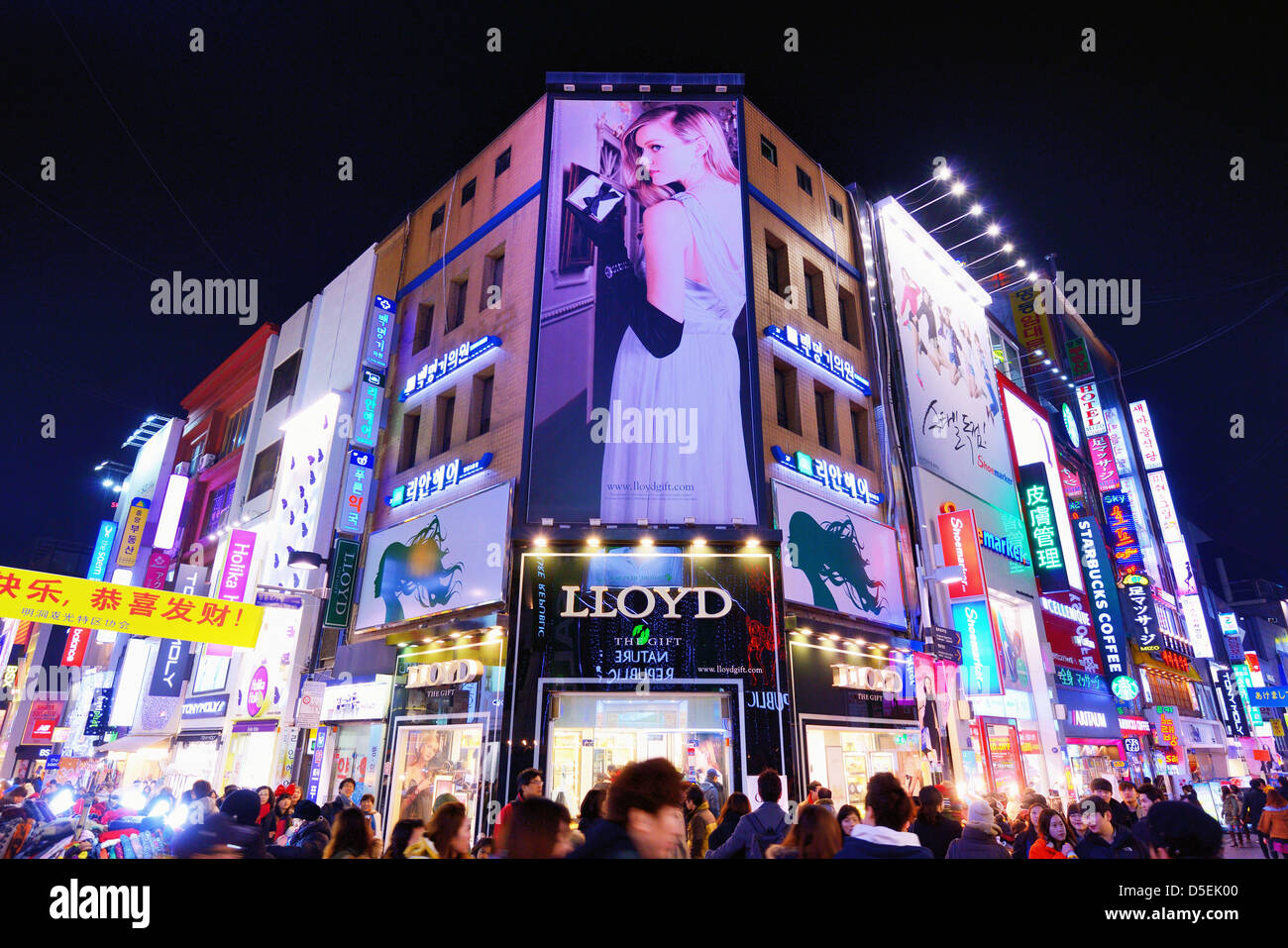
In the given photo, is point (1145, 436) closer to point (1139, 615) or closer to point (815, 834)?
point (1139, 615)

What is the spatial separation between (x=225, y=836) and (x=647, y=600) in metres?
11.0

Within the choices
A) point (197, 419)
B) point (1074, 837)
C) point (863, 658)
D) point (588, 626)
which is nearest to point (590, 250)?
point (588, 626)

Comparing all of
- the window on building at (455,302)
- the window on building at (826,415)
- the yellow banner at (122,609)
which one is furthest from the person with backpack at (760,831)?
the window on building at (455,302)

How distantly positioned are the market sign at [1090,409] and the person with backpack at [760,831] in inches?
1527

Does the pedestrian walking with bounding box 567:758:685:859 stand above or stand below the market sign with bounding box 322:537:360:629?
below

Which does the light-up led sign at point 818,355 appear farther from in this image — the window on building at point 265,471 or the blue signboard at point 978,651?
the window on building at point 265,471

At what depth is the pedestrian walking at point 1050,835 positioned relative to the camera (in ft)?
24.1

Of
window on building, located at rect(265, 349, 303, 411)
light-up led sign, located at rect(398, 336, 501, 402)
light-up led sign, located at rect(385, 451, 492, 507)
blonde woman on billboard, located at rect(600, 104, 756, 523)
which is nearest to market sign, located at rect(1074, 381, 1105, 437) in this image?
blonde woman on billboard, located at rect(600, 104, 756, 523)

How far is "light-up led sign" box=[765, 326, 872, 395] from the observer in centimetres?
1943

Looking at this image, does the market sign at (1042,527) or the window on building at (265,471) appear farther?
the window on building at (265,471)

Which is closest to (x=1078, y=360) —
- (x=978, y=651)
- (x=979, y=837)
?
(x=978, y=651)

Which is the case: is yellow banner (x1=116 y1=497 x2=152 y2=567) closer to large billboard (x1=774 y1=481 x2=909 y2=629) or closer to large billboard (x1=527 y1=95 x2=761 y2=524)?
large billboard (x1=527 y1=95 x2=761 y2=524)

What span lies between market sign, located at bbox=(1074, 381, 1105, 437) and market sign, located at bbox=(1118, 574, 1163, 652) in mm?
8318
